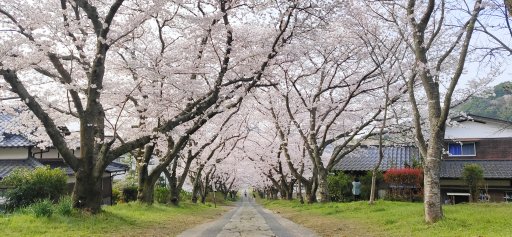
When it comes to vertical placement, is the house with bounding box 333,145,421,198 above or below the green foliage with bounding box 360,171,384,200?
above

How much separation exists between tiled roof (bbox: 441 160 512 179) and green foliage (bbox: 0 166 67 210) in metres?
23.4

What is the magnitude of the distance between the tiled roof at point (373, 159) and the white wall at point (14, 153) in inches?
855

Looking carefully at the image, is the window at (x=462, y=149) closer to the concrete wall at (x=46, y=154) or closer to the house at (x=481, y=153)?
the house at (x=481, y=153)

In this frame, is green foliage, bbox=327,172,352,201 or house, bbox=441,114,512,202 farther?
green foliage, bbox=327,172,352,201

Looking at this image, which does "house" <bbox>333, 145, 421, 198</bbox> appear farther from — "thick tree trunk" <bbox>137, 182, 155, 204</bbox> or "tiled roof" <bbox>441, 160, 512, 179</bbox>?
"thick tree trunk" <bbox>137, 182, 155, 204</bbox>

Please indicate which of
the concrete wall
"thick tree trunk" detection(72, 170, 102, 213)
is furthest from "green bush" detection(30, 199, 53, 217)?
the concrete wall

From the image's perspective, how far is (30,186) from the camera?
1628cm

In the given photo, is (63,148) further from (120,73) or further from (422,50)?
(422,50)

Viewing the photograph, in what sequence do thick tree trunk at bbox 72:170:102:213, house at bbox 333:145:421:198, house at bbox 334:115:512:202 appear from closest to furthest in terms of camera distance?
1. thick tree trunk at bbox 72:170:102:213
2. house at bbox 334:115:512:202
3. house at bbox 333:145:421:198

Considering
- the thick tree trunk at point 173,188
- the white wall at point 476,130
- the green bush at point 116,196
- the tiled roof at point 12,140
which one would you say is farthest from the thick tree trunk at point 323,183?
the green bush at point 116,196

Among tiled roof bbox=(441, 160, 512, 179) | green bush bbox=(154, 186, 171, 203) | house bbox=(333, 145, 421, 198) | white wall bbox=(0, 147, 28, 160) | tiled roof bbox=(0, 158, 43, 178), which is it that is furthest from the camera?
house bbox=(333, 145, 421, 198)

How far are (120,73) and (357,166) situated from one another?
20857mm

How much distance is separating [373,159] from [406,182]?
28.9 feet

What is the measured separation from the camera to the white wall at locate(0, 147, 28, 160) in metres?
23.8
